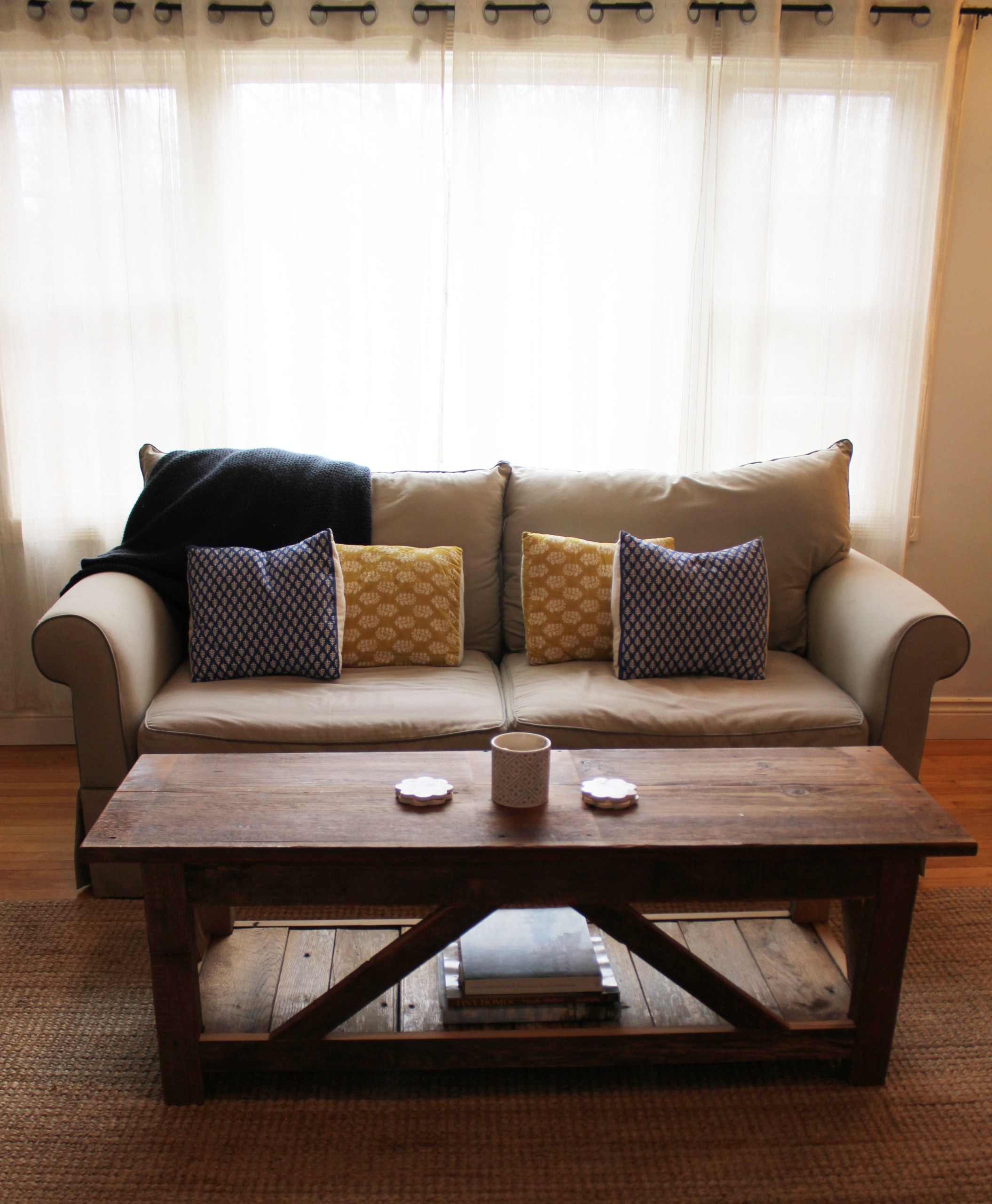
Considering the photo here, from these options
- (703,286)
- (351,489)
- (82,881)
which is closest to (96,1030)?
(82,881)

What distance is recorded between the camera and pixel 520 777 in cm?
161

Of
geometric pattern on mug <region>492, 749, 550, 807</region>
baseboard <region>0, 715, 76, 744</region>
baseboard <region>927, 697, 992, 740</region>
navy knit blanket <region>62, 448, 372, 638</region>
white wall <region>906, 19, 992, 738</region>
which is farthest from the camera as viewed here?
baseboard <region>927, 697, 992, 740</region>

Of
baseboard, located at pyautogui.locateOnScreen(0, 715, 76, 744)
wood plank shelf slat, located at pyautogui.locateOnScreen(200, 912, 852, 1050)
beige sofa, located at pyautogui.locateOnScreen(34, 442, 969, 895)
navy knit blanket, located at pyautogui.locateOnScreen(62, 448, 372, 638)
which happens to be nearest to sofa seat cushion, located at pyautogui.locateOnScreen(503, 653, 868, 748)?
beige sofa, located at pyautogui.locateOnScreen(34, 442, 969, 895)

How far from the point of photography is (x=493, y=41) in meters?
2.77

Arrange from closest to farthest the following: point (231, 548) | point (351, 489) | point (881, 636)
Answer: point (881, 636) → point (231, 548) → point (351, 489)

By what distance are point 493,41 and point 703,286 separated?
2.94ft

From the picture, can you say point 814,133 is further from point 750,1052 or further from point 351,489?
point 750,1052

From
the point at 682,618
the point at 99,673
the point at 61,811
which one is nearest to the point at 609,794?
the point at 682,618

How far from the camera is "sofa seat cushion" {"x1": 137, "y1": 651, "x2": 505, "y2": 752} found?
2.18 metres

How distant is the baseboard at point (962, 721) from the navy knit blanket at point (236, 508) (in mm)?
1984

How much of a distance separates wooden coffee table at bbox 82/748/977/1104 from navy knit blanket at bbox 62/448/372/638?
3.06ft

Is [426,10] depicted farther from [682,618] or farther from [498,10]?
[682,618]

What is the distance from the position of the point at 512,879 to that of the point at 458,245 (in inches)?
78.9

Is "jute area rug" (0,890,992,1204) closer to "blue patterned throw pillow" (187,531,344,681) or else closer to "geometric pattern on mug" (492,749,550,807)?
"geometric pattern on mug" (492,749,550,807)
